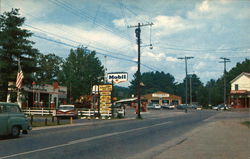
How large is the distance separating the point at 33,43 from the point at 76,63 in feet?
129

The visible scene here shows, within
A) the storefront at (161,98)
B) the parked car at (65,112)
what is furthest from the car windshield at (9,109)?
the storefront at (161,98)

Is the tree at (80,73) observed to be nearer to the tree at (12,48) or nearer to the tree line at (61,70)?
the tree line at (61,70)

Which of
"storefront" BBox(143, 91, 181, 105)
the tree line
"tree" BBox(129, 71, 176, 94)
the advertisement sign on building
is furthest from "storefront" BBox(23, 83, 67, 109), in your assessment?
"tree" BBox(129, 71, 176, 94)

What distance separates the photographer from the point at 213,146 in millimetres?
13070

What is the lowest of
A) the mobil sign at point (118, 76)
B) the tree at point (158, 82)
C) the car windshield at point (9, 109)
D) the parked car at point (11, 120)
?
the parked car at point (11, 120)

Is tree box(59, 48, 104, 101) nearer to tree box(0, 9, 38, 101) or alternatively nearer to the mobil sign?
the mobil sign

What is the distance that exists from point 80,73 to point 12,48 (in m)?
39.5

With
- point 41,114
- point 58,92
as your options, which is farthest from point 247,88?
point 41,114

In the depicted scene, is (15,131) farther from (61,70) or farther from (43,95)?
(61,70)

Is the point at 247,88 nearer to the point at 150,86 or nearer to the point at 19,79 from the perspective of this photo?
the point at 19,79

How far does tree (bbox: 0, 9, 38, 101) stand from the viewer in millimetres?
35500

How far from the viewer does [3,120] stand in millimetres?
14656

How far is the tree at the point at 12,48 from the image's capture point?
35.5 metres

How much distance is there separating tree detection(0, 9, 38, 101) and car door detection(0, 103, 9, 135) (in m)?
21.8
